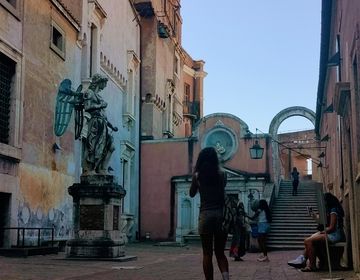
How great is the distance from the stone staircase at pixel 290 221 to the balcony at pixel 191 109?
1837cm

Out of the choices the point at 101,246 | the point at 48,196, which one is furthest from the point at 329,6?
the point at 48,196

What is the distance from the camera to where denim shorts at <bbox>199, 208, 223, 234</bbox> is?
→ 7.05 meters

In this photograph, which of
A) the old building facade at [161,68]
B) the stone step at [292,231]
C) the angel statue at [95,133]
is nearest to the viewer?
the angel statue at [95,133]

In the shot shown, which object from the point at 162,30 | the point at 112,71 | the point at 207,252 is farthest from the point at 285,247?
the point at 162,30

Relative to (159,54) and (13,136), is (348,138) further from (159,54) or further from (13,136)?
(159,54)

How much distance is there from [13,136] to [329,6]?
33.6ft

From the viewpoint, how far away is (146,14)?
123 feet

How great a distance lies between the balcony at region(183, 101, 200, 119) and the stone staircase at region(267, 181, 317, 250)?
18.4 meters

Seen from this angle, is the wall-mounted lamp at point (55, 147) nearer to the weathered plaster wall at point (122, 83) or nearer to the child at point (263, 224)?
the weathered plaster wall at point (122, 83)

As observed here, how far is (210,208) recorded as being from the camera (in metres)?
7.16

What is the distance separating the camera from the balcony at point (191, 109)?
170ft

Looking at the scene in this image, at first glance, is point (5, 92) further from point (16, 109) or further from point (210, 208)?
point (210, 208)

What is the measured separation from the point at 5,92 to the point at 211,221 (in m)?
13.0

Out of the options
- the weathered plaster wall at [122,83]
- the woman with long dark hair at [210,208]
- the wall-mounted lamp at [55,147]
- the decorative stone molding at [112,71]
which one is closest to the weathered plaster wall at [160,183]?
the weathered plaster wall at [122,83]
